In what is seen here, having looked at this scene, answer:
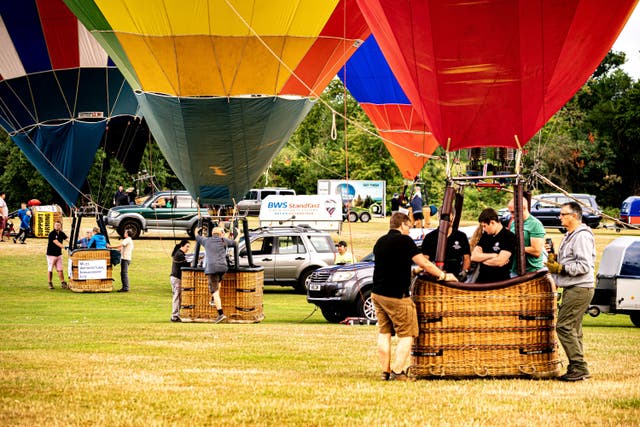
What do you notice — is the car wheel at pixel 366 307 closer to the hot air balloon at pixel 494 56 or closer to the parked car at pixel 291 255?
the parked car at pixel 291 255

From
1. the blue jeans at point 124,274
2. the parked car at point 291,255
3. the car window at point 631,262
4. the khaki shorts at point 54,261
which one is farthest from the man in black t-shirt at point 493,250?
the khaki shorts at point 54,261

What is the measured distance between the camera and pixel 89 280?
77.0ft

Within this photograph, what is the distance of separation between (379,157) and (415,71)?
51916mm

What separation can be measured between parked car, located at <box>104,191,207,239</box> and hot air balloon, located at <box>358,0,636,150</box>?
28836mm

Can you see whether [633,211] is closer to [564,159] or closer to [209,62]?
[564,159]

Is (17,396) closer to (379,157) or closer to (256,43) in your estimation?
(256,43)

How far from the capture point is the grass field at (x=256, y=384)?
7121 millimetres

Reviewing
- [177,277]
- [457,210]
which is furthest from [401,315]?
[177,277]

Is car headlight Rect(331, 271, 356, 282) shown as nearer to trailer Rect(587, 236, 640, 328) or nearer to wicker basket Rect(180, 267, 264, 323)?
wicker basket Rect(180, 267, 264, 323)

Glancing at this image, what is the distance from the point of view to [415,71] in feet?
32.2

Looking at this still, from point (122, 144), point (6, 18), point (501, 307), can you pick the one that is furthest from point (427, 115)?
point (122, 144)

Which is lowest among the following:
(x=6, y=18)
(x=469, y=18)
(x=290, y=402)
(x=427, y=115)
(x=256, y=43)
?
(x=290, y=402)

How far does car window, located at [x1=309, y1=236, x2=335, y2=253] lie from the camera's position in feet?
78.3

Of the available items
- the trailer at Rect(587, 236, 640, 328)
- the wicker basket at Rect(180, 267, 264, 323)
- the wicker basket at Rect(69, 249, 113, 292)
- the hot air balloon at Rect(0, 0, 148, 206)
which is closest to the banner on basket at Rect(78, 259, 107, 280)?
the wicker basket at Rect(69, 249, 113, 292)
